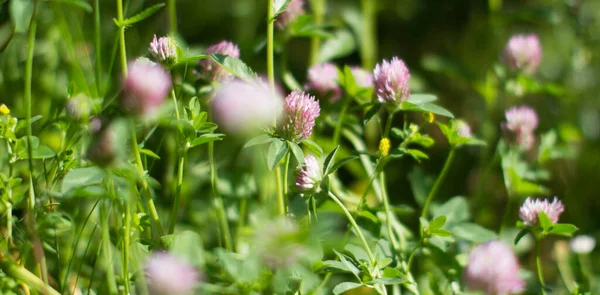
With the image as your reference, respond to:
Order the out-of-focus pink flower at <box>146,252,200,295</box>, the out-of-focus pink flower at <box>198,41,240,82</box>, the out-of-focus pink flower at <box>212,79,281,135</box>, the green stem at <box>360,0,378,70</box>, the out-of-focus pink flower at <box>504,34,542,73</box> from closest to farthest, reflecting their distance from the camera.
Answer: the out-of-focus pink flower at <box>146,252,200,295</box> < the out-of-focus pink flower at <box>212,79,281,135</box> < the out-of-focus pink flower at <box>198,41,240,82</box> < the out-of-focus pink flower at <box>504,34,542,73</box> < the green stem at <box>360,0,378,70</box>

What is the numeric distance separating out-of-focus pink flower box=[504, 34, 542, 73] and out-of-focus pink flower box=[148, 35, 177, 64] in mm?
743

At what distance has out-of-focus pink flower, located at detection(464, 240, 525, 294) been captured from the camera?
590mm

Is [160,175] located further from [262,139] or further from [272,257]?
[272,257]

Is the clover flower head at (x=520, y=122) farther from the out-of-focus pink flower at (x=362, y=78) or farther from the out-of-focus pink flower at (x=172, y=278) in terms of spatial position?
the out-of-focus pink flower at (x=172, y=278)

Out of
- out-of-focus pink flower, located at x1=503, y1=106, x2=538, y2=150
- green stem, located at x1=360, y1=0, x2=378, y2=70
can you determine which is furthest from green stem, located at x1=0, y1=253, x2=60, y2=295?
green stem, located at x1=360, y1=0, x2=378, y2=70

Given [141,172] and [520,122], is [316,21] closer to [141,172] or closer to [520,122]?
[520,122]

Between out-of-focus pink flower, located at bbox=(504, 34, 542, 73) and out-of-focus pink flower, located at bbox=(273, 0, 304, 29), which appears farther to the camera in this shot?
out-of-focus pink flower, located at bbox=(504, 34, 542, 73)

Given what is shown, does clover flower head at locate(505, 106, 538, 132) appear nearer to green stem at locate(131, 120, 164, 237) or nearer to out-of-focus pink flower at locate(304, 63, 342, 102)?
out-of-focus pink flower at locate(304, 63, 342, 102)

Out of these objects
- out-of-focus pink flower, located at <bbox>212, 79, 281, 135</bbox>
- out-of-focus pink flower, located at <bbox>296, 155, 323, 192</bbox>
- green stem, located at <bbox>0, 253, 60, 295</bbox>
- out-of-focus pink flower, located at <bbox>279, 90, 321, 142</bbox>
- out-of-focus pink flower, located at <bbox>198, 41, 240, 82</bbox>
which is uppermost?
out-of-focus pink flower, located at <bbox>198, 41, 240, 82</bbox>

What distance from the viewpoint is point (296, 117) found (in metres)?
0.73

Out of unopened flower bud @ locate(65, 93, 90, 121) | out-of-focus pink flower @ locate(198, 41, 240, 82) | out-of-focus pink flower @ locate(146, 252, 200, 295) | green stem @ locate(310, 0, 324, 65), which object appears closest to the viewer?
out-of-focus pink flower @ locate(146, 252, 200, 295)

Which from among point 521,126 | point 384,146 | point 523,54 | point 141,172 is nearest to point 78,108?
point 141,172

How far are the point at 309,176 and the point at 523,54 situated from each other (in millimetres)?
668

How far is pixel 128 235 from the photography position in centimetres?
67
